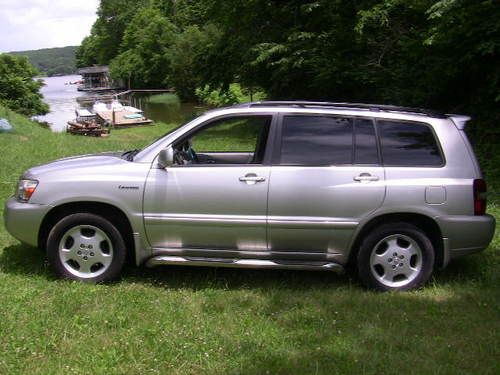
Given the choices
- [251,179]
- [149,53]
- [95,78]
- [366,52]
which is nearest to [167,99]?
[149,53]

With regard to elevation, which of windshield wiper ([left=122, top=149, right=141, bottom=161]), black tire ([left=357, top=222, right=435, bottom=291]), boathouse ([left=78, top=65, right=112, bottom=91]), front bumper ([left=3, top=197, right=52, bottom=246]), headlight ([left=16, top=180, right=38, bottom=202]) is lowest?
black tire ([left=357, top=222, right=435, bottom=291])

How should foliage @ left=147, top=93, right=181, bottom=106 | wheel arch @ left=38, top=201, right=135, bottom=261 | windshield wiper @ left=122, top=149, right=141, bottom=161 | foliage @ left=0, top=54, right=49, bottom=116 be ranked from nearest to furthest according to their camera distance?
wheel arch @ left=38, top=201, right=135, bottom=261 → windshield wiper @ left=122, top=149, right=141, bottom=161 → foliage @ left=0, top=54, right=49, bottom=116 → foliage @ left=147, top=93, right=181, bottom=106

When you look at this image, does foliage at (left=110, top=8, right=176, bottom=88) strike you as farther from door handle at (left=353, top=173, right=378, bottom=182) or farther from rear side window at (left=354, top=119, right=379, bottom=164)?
door handle at (left=353, top=173, right=378, bottom=182)

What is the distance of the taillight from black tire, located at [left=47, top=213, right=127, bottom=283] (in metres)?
3.15

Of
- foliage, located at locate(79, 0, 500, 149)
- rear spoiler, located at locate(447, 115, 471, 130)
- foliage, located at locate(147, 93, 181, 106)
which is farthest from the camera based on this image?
foliage, located at locate(147, 93, 181, 106)

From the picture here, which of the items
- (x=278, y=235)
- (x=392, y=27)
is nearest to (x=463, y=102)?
(x=392, y=27)

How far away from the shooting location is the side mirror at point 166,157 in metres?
5.02

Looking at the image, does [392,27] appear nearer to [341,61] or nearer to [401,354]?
[341,61]

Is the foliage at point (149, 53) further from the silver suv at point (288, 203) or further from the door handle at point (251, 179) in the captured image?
the door handle at point (251, 179)

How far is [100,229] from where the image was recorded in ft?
17.0

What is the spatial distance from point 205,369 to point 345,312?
1484 millimetres

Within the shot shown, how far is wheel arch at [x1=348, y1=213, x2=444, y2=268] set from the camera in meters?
5.15

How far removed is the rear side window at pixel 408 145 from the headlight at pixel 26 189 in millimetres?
3183

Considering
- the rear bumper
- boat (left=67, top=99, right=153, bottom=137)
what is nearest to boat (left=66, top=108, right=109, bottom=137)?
boat (left=67, top=99, right=153, bottom=137)
